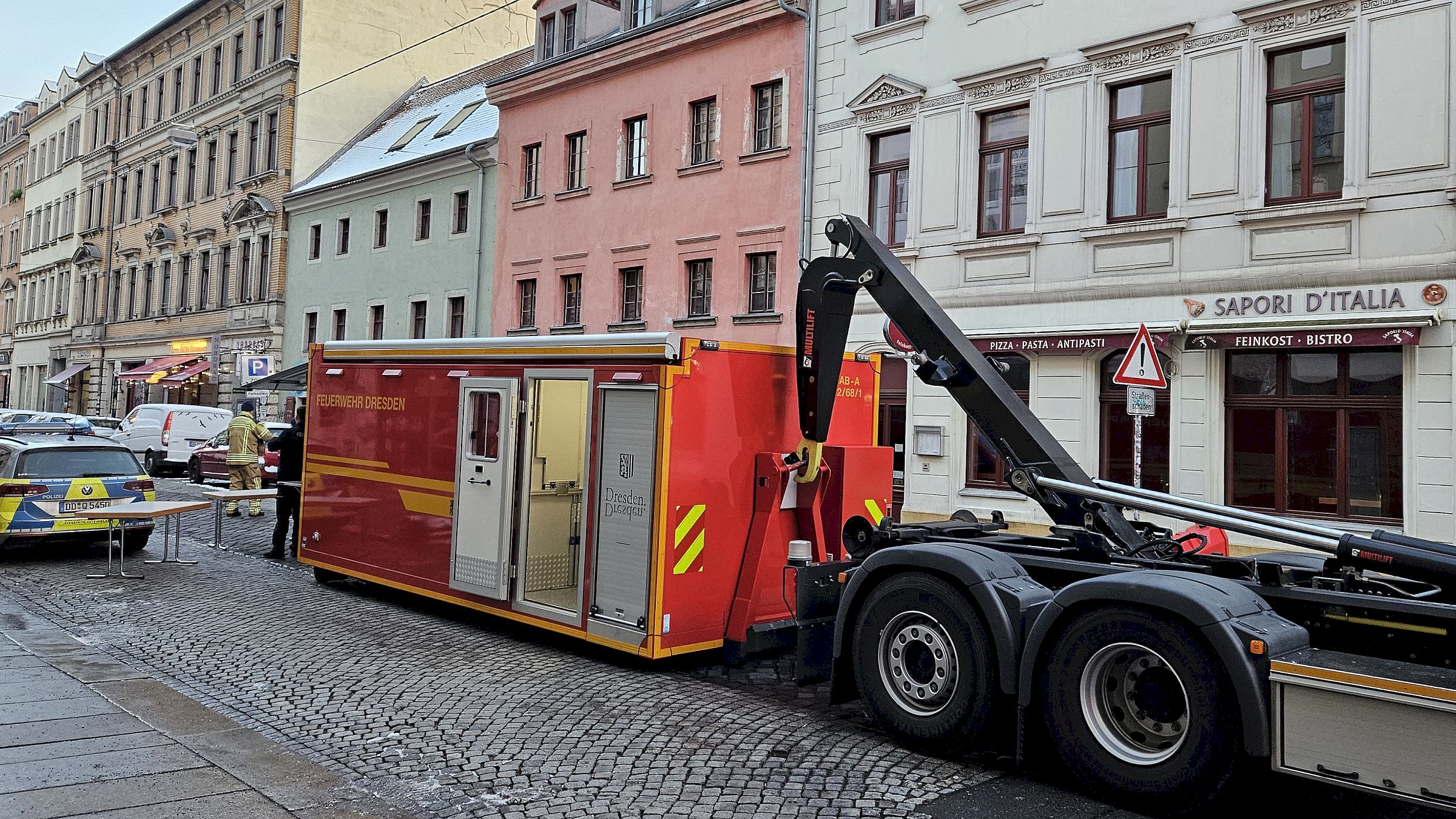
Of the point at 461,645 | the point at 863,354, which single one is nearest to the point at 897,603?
the point at 863,354

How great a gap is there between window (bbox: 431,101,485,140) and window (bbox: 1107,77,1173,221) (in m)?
20.9

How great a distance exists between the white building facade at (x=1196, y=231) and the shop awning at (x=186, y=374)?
2956 centimetres

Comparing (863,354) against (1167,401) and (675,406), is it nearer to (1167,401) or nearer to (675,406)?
→ (675,406)

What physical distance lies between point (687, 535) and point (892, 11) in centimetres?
1321

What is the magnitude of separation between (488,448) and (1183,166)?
1003cm

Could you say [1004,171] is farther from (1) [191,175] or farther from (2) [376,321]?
(1) [191,175]

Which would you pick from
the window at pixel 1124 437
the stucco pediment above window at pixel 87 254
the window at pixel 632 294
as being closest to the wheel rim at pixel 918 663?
the window at pixel 1124 437

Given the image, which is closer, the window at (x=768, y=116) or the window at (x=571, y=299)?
the window at (x=768, y=116)

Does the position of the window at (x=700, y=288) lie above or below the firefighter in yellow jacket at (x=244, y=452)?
above

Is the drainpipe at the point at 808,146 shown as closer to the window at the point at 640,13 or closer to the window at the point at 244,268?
the window at the point at 640,13

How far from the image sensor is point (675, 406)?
7910 millimetres

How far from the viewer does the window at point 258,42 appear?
38812 mm

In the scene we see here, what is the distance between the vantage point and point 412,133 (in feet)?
114

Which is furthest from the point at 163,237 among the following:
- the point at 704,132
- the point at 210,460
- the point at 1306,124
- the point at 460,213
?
the point at 1306,124
